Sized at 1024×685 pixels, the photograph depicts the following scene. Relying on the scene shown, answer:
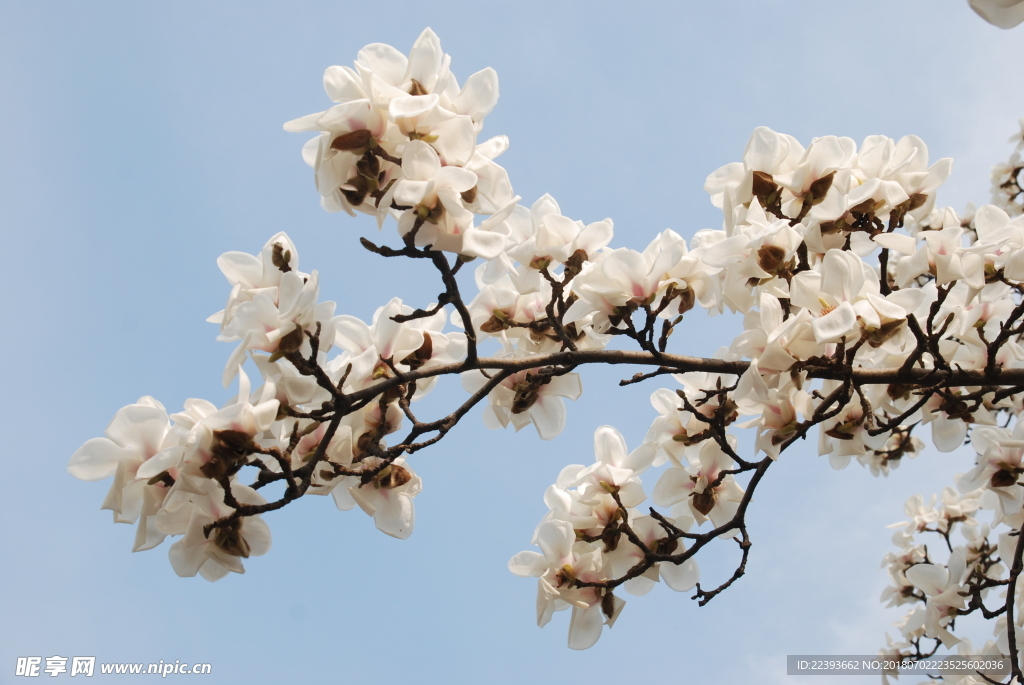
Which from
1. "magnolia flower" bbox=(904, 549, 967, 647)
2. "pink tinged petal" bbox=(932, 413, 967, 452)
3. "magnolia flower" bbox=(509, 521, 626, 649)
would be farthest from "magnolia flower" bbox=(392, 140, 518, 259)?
"magnolia flower" bbox=(904, 549, 967, 647)

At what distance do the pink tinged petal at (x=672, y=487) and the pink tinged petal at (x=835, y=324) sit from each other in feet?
2.36

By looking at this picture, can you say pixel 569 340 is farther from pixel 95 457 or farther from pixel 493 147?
pixel 95 457

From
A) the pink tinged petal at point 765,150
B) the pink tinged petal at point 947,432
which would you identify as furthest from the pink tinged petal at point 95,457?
the pink tinged petal at point 947,432

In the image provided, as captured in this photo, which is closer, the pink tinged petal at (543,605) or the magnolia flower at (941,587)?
the pink tinged petal at (543,605)

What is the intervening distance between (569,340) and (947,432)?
1.23 meters

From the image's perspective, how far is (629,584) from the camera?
6.97ft

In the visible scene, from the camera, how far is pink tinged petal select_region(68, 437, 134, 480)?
1.52 meters

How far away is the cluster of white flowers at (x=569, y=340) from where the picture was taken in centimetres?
152

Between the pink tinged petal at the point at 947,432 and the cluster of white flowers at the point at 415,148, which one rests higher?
the cluster of white flowers at the point at 415,148

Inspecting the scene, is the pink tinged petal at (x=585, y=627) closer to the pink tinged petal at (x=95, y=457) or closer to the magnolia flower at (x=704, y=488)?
the magnolia flower at (x=704, y=488)

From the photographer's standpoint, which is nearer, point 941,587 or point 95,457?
point 95,457

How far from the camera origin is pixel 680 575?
2.08m

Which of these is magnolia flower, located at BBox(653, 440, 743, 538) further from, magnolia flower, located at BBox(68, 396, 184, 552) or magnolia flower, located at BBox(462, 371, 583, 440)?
magnolia flower, located at BBox(68, 396, 184, 552)

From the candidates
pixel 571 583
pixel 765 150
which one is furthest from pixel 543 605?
pixel 765 150
